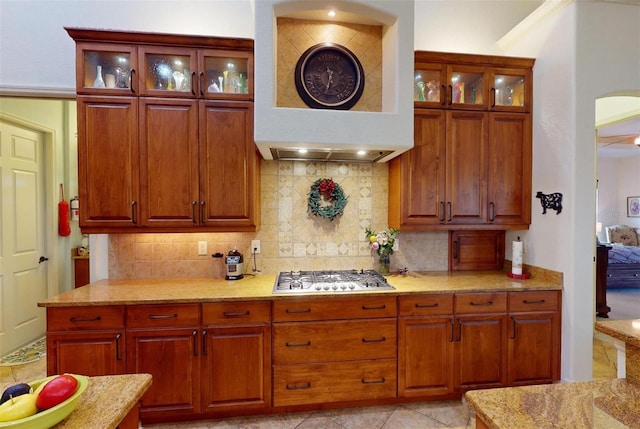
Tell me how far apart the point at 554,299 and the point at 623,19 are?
2.34 metres

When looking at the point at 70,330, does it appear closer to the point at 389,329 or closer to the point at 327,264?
the point at 327,264

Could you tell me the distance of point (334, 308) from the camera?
217cm

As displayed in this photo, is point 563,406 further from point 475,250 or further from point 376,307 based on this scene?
point 475,250

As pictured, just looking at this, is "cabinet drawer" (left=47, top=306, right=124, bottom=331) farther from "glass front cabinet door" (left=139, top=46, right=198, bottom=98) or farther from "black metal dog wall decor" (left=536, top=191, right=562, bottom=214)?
"black metal dog wall decor" (left=536, top=191, right=562, bottom=214)

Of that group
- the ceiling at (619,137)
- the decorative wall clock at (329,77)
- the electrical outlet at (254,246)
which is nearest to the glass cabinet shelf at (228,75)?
the decorative wall clock at (329,77)

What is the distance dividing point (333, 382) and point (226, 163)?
1.87 m

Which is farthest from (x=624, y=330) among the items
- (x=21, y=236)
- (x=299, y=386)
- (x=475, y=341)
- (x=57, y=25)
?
(x=21, y=236)

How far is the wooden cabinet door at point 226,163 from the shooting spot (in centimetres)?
235

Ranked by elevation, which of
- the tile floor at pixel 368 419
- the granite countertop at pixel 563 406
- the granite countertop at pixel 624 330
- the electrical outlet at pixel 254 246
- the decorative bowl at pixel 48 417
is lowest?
the tile floor at pixel 368 419

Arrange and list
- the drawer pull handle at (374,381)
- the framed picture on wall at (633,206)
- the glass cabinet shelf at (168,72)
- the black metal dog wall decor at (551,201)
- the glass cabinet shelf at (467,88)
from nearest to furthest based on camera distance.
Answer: the drawer pull handle at (374,381), the glass cabinet shelf at (168,72), the black metal dog wall decor at (551,201), the glass cabinet shelf at (467,88), the framed picture on wall at (633,206)

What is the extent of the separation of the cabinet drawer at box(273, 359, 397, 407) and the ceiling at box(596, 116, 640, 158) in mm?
4137

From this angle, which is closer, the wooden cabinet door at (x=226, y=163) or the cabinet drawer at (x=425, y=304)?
the cabinet drawer at (x=425, y=304)

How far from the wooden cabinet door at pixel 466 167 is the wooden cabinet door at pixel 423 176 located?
0.07m

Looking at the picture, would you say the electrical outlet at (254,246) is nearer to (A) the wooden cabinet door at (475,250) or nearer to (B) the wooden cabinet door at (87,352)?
(B) the wooden cabinet door at (87,352)
